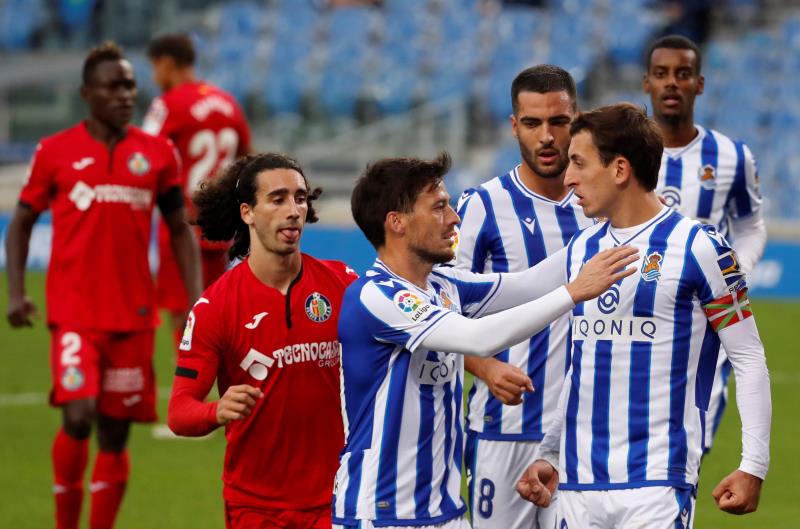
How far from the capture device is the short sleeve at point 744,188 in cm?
665

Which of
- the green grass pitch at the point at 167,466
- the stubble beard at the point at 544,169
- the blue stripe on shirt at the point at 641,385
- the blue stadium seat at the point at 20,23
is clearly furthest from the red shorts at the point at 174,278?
the blue stadium seat at the point at 20,23

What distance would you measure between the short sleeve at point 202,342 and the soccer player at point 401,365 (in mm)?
485

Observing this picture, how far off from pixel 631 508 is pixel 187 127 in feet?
20.2

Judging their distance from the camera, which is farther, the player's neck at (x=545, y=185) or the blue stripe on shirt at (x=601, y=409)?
the player's neck at (x=545, y=185)

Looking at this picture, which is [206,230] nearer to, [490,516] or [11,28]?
[490,516]

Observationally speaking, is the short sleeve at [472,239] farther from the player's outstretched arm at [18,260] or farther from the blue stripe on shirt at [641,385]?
the player's outstretched arm at [18,260]

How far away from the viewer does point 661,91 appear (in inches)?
253

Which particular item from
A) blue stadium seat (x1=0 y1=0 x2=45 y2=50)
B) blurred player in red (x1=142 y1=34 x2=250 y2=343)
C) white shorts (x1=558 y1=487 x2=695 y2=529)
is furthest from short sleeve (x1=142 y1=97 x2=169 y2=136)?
blue stadium seat (x1=0 y1=0 x2=45 y2=50)

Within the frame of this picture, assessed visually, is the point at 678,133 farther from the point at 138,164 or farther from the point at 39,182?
the point at 39,182

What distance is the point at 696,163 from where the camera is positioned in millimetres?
6609

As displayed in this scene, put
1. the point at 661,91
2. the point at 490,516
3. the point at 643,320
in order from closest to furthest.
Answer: the point at 643,320
the point at 490,516
the point at 661,91

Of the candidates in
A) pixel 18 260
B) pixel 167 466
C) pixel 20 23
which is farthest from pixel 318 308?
pixel 20 23

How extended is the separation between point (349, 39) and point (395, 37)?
723 millimetres

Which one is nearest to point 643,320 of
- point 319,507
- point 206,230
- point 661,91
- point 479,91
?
point 319,507
